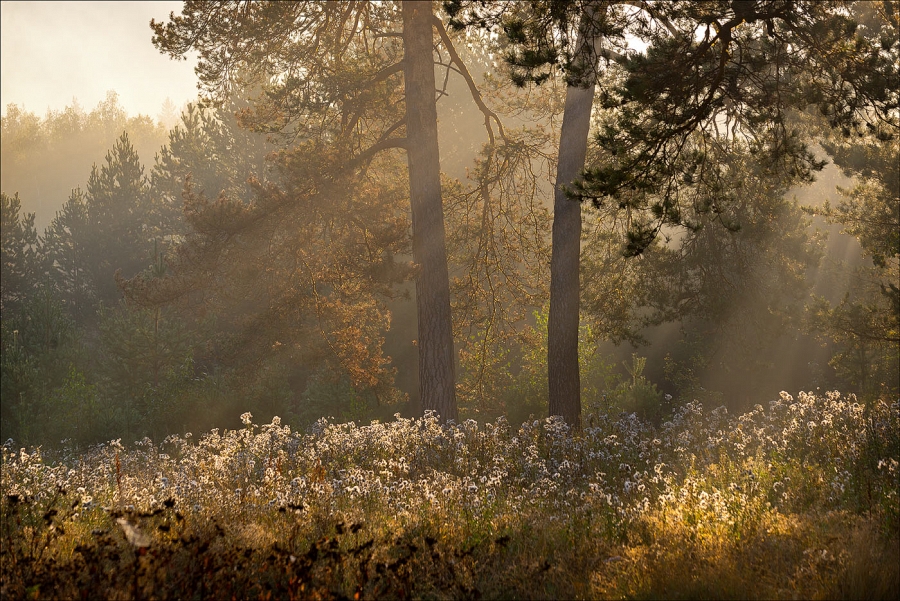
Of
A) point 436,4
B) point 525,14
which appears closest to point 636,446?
point 525,14

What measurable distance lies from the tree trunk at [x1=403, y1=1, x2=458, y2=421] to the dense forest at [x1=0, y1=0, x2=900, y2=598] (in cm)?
5

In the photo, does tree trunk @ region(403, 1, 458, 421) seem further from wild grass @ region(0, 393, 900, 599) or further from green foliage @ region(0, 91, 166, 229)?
green foliage @ region(0, 91, 166, 229)

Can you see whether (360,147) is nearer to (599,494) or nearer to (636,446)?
(636,446)

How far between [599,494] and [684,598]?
1.51 meters

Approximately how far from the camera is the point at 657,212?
5.94m

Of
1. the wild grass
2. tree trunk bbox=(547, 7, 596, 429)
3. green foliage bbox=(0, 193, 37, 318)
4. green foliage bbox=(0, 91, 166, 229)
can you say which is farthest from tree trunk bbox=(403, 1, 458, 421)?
green foliage bbox=(0, 91, 166, 229)

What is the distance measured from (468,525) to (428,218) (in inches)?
274

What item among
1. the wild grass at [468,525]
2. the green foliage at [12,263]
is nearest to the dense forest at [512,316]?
the wild grass at [468,525]

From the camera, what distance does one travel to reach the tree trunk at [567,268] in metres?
11.3

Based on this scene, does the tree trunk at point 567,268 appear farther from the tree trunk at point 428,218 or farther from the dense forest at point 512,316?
the tree trunk at point 428,218

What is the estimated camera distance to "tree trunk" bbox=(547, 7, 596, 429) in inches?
444

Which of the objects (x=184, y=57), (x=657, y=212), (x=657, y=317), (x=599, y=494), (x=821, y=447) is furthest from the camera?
(x=657, y=317)

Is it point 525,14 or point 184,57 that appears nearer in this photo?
point 184,57

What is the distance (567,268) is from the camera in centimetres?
1139
